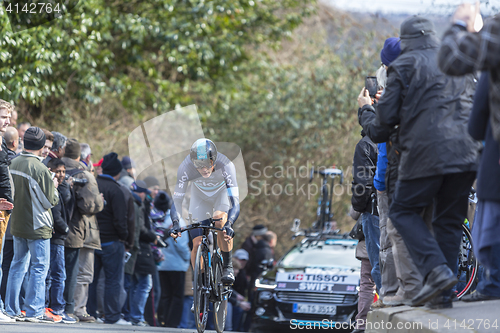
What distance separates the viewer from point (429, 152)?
475 centimetres

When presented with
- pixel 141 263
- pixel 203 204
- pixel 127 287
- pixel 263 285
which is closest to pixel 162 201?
pixel 141 263

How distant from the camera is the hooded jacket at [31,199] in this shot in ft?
25.1

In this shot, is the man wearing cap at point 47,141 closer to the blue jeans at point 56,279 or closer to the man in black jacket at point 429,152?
the blue jeans at point 56,279

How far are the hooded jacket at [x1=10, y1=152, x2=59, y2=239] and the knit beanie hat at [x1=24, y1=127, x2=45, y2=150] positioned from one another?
0.37ft

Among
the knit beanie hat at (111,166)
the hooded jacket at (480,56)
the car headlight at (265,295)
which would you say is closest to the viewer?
the hooded jacket at (480,56)

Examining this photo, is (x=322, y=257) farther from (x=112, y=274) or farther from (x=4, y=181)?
(x=4, y=181)

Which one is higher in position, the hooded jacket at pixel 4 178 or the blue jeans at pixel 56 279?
the hooded jacket at pixel 4 178

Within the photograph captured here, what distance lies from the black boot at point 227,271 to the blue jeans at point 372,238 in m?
1.83

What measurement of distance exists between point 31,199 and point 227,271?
2458 millimetres

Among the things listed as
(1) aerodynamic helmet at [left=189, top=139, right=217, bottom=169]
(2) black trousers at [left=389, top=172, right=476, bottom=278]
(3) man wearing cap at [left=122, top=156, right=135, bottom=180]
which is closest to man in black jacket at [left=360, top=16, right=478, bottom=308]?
(2) black trousers at [left=389, top=172, right=476, bottom=278]

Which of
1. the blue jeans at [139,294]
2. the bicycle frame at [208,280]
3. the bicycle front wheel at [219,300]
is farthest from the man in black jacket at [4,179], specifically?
the blue jeans at [139,294]

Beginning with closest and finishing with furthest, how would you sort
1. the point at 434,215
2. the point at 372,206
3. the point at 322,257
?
1. the point at 434,215
2. the point at 372,206
3. the point at 322,257

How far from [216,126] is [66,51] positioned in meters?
7.85

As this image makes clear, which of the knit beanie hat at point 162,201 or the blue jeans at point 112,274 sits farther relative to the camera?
the knit beanie hat at point 162,201
